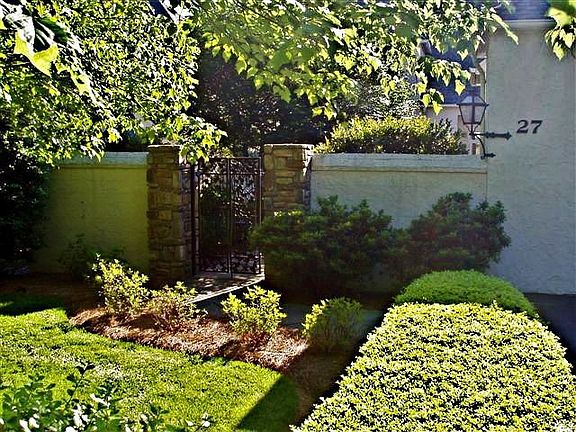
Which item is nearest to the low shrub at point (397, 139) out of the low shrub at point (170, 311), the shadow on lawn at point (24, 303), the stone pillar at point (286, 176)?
the stone pillar at point (286, 176)

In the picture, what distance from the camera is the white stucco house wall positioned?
27.9ft

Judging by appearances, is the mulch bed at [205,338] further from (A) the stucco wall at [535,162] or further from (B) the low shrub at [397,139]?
(A) the stucco wall at [535,162]

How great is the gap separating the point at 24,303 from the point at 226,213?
3366 millimetres

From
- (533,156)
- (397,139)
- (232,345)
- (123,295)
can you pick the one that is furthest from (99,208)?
(533,156)

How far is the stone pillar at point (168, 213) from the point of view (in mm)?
9195

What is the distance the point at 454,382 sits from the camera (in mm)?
3309

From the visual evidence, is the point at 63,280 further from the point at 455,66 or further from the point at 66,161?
the point at 455,66

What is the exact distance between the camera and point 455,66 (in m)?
4.20

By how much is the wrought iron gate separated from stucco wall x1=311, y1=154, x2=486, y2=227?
1.17m

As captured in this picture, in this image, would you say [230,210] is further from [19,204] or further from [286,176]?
[19,204]

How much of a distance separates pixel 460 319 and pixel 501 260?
4.42m

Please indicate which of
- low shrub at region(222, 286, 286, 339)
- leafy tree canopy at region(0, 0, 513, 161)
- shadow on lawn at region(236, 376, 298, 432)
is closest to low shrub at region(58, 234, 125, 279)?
leafy tree canopy at region(0, 0, 513, 161)

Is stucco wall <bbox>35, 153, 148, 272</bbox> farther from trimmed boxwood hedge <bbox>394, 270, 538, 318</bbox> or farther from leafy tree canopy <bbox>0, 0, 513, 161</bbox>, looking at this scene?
trimmed boxwood hedge <bbox>394, 270, 538, 318</bbox>

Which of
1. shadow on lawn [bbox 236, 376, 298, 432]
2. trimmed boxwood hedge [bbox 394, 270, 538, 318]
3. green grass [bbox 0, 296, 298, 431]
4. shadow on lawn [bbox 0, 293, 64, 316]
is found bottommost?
shadow on lawn [bbox 236, 376, 298, 432]
